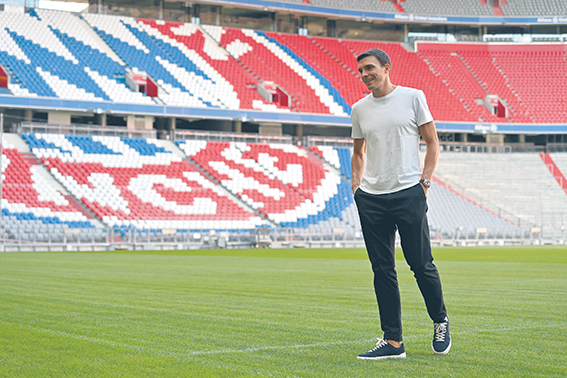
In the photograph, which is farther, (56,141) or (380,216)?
(56,141)

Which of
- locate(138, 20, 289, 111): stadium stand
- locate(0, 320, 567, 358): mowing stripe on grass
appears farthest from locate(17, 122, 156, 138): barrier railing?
locate(0, 320, 567, 358): mowing stripe on grass

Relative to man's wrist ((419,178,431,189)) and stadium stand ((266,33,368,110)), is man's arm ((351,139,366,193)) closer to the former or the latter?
man's wrist ((419,178,431,189))

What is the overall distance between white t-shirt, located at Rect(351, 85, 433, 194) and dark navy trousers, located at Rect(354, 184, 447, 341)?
0.30 ft

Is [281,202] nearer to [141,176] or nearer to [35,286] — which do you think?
[141,176]

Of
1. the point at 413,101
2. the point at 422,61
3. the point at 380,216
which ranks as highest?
the point at 422,61

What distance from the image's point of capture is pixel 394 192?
5.06 metres

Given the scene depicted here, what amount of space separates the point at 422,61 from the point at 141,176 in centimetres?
2575

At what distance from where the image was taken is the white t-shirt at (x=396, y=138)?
16.7ft

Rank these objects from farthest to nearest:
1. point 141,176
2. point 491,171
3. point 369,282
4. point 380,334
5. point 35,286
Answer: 1. point 491,171
2. point 141,176
3. point 369,282
4. point 35,286
5. point 380,334

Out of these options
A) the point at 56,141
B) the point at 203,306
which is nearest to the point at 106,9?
the point at 56,141

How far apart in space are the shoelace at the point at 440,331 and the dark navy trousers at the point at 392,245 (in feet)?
0.13

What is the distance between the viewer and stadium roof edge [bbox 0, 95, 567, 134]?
39.2 m

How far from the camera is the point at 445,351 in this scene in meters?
4.95

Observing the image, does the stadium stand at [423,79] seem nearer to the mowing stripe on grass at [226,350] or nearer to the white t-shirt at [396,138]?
the mowing stripe on grass at [226,350]
